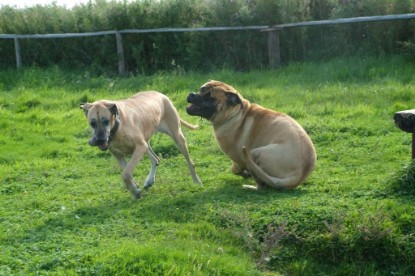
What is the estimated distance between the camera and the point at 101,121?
811 cm

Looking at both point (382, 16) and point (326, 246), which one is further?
point (382, 16)

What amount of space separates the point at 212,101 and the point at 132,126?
1.07 meters

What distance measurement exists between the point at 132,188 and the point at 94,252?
2.03m

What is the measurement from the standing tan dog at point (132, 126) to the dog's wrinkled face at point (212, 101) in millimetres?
659

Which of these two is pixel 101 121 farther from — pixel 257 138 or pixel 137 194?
pixel 257 138

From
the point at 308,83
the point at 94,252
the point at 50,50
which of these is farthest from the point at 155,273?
the point at 50,50

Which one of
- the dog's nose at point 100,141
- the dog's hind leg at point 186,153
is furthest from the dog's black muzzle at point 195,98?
the dog's nose at point 100,141

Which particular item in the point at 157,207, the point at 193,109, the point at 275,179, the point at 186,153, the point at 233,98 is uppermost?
the point at 233,98

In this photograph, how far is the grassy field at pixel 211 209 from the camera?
251 inches

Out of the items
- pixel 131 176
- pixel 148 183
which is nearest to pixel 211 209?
pixel 131 176

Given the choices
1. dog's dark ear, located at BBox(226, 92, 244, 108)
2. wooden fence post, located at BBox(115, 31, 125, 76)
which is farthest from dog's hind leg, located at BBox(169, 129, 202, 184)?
wooden fence post, located at BBox(115, 31, 125, 76)

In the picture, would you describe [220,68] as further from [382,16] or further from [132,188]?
[132,188]

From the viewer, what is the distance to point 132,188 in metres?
8.24

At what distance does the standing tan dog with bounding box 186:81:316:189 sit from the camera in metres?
8.22
